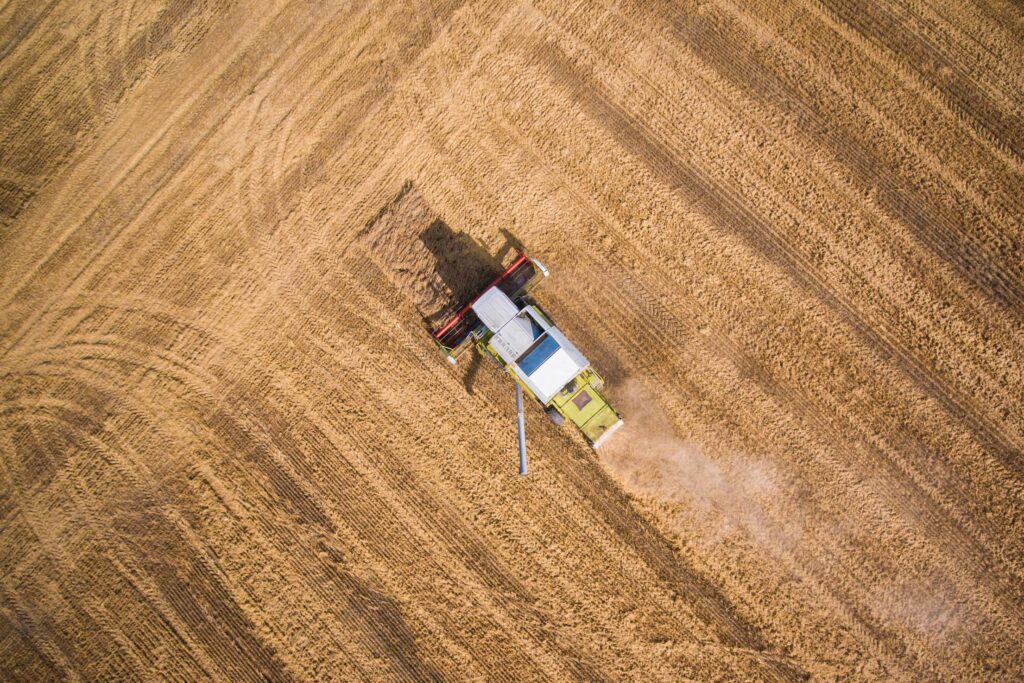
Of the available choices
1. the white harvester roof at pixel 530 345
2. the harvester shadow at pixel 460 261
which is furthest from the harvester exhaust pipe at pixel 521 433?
the harvester shadow at pixel 460 261

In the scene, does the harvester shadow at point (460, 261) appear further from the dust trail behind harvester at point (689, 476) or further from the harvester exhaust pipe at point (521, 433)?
the dust trail behind harvester at point (689, 476)

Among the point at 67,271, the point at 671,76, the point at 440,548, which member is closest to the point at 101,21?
the point at 67,271

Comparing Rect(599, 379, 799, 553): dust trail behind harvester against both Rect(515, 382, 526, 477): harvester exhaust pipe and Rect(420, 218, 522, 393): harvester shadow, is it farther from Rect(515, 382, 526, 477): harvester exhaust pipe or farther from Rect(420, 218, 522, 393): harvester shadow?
Rect(420, 218, 522, 393): harvester shadow

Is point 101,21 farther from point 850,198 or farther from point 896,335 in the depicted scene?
point 896,335

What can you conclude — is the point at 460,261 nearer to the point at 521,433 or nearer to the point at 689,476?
the point at 521,433

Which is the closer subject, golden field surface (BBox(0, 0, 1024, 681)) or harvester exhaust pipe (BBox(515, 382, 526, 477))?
harvester exhaust pipe (BBox(515, 382, 526, 477))

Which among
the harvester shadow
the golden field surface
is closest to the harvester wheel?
the golden field surface
